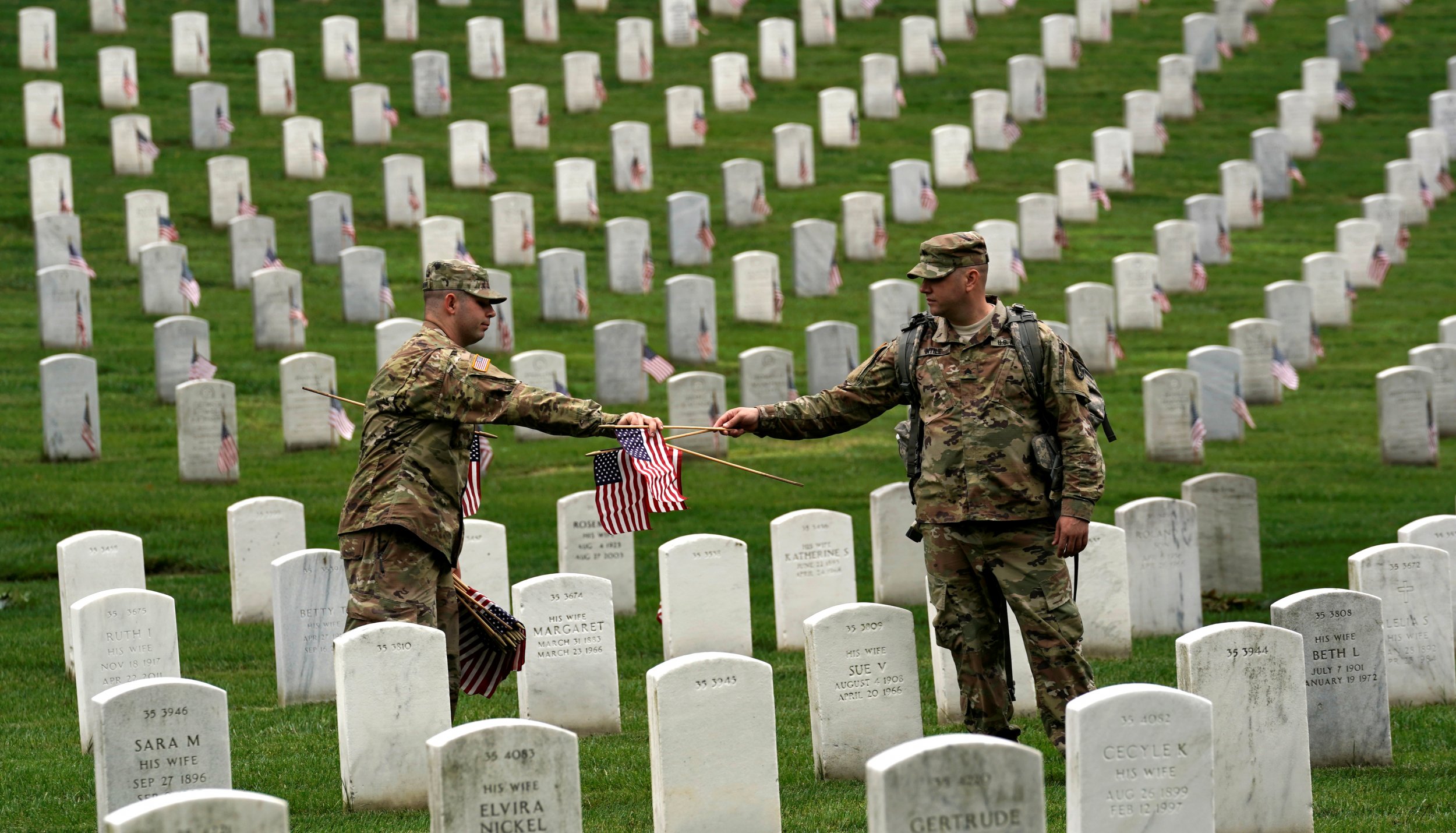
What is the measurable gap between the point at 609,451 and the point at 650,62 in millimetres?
20752

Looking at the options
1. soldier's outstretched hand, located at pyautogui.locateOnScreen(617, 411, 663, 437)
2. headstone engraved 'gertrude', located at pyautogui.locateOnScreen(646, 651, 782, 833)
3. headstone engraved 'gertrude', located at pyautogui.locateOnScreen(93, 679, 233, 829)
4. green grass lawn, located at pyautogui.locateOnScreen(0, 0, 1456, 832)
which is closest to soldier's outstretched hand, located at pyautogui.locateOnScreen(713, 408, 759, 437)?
soldier's outstretched hand, located at pyautogui.locateOnScreen(617, 411, 663, 437)

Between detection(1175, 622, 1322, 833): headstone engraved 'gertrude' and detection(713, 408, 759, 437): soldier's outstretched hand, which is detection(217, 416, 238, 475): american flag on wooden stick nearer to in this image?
detection(713, 408, 759, 437): soldier's outstretched hand

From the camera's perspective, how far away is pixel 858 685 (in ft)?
27.5

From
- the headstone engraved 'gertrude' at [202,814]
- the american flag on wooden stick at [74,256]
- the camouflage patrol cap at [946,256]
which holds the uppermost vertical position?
the american flag on wooden stick at [74,256]

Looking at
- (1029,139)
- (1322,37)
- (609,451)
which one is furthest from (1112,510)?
(1322,37)

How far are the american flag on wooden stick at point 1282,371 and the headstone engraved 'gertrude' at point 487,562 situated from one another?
9729 millimetres

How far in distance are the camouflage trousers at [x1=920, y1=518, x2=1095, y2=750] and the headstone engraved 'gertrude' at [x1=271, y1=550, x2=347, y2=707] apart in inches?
147

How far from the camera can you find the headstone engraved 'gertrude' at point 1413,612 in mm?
9836

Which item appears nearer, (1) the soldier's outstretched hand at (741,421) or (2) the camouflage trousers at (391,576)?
(2) the camouflage trousers at (391,576)

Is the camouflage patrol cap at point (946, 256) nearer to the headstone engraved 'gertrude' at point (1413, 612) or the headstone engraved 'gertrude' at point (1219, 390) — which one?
the headstone engraved 'gertrude' at point (1413, 612)

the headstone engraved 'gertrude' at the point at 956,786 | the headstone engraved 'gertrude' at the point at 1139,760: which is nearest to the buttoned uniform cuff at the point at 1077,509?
the headstone engraved 'gertrude' at the point at 1139,760

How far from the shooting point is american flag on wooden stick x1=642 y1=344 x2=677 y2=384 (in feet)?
57.4

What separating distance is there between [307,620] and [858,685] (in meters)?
3.20

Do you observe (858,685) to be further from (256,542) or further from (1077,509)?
(256,542)
